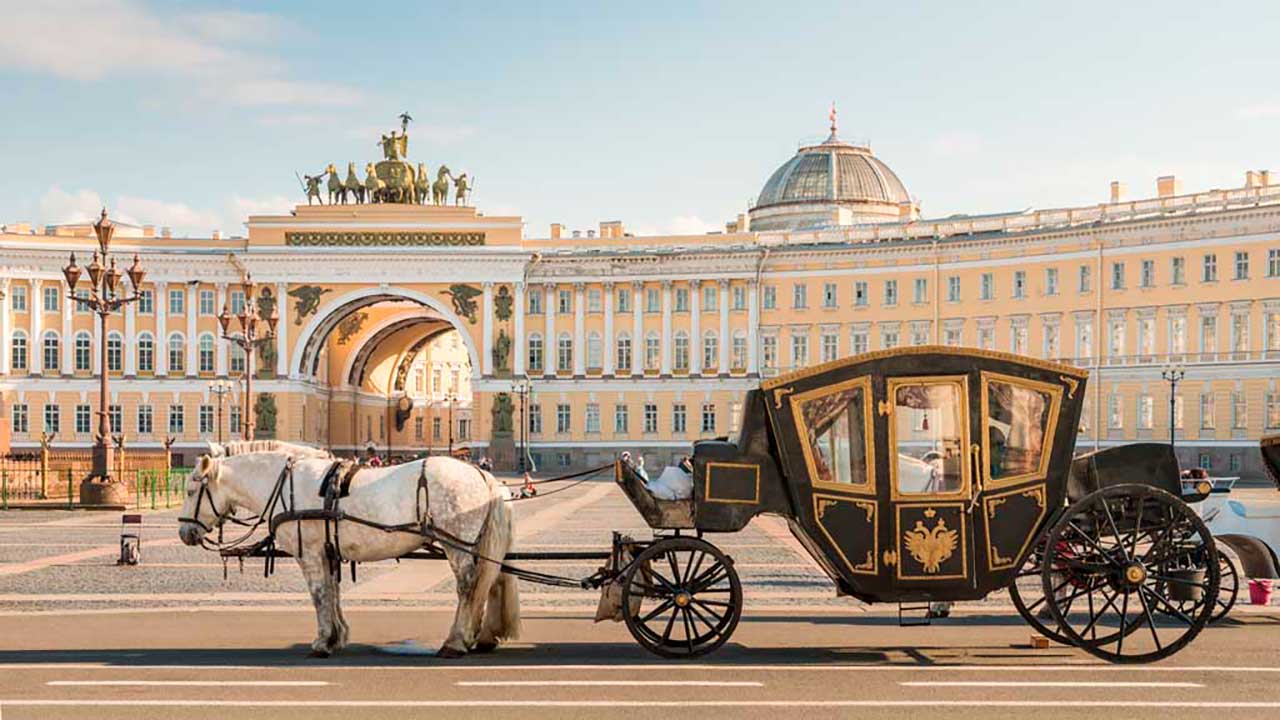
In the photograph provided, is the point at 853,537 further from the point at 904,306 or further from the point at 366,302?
the point at 366,302

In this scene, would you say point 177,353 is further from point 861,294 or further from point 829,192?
point 829,192

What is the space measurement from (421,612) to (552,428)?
6324 centimetres

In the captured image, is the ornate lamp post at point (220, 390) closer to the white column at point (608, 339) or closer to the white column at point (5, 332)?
the white column at point (5, 332)

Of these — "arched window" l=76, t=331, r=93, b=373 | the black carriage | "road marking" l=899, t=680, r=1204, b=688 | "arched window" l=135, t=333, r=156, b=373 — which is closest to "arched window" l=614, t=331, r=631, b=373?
"arched window" l=135, t=333, r=156, b=373

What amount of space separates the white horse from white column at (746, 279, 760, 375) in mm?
65191

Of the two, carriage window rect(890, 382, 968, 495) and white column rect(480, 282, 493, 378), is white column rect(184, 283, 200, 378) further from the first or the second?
carriage window rect(890, 382, 968, 495)

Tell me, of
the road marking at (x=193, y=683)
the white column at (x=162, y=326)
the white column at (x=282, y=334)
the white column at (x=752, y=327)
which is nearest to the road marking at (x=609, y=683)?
the road marking at (x=193, y=683)

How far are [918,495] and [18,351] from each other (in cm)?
7298

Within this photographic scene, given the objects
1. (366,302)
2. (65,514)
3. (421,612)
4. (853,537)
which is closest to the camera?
(853,537)

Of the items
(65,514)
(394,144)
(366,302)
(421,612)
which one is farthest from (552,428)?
(421,612)

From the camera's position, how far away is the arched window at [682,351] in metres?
78.5

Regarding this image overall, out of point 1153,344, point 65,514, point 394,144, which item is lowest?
point 65,514

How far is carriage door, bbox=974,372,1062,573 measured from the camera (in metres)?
12.0

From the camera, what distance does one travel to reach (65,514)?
34.4m
